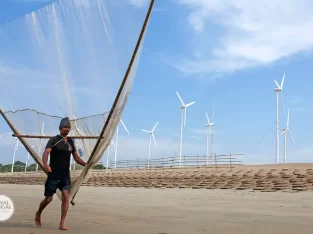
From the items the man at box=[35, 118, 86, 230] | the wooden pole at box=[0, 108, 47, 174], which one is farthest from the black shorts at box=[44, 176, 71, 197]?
the wooden pole at box=[0, 108, 47, 174]

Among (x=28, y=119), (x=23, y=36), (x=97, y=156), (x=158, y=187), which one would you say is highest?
(x=23, y=36)

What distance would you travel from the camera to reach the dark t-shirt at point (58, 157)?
6879mm

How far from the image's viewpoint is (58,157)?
6.94m

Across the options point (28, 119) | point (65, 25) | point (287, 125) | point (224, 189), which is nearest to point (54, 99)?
point (28, 119)

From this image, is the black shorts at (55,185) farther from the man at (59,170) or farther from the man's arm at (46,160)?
the man's arm at (46,160)

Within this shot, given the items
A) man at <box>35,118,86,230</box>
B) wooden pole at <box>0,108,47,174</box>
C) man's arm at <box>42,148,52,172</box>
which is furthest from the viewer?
wooden pole at <box>0,108,47,174</box>

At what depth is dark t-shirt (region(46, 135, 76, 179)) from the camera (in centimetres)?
688

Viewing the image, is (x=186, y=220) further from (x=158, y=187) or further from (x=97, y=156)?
(x=158, y=187)

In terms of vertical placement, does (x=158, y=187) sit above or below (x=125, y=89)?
below

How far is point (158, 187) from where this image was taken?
23.2 meters

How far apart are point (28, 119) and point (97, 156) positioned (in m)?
2.01

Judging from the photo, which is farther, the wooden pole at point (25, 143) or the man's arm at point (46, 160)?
the wooden pole at point (25, 143)

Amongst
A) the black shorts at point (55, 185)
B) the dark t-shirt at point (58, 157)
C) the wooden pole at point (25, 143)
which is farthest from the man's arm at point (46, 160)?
the wooden pole at point (25, 143)

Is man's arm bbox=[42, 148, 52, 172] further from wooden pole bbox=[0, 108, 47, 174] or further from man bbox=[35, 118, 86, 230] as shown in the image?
wooden pole bbox=[0, 108, 47, 174]
